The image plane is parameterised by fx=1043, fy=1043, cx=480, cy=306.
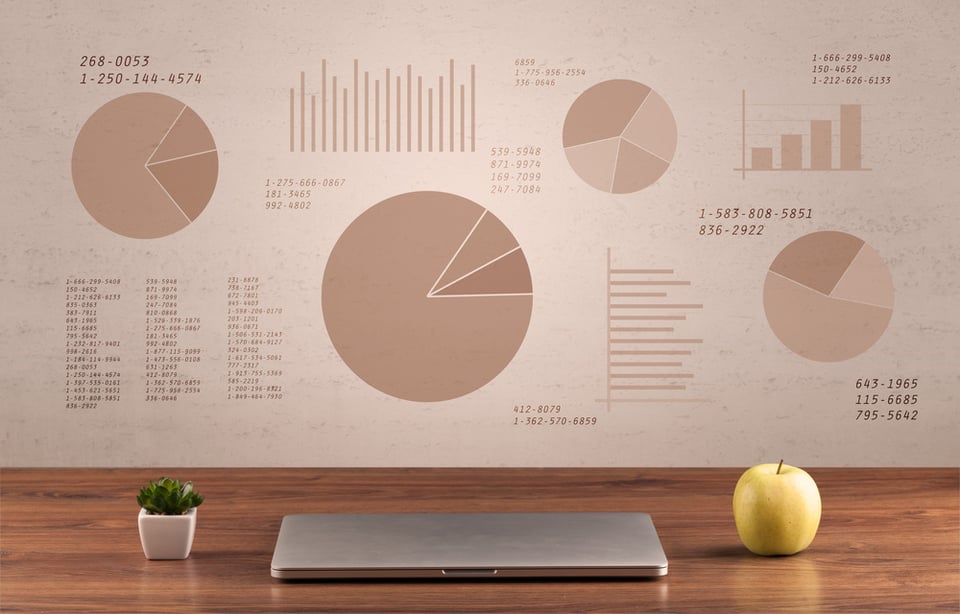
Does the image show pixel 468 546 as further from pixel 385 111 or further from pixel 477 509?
pixel 385 111

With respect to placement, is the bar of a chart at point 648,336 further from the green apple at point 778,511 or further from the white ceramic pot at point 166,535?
the white ceramic pot at point 166,535

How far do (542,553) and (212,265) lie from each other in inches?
43.3

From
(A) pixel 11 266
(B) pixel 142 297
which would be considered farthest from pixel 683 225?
(A) pixel 11 266

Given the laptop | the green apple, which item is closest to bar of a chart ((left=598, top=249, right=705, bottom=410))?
the laptop

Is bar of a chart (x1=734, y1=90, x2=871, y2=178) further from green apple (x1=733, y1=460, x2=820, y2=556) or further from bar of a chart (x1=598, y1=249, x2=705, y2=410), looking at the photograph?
green apple (x1=733, y1=460, x2=820, y2=556)

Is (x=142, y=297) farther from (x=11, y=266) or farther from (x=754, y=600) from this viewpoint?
(x=754, y=600)

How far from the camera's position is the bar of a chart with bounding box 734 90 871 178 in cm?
213

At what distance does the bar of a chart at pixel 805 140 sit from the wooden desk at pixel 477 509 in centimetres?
65

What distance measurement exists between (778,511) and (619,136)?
39.3 inches

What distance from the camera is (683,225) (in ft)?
7.04

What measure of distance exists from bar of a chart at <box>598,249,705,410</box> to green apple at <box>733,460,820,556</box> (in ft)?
2.59

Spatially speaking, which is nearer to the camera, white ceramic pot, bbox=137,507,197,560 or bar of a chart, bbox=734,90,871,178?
white ceramic pot, bbox=137,507,197,560

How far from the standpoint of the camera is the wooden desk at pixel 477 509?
1229 millimetres

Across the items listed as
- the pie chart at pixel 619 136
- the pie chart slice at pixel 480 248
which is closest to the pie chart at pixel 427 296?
the pie chart slice at pixel 480 248
